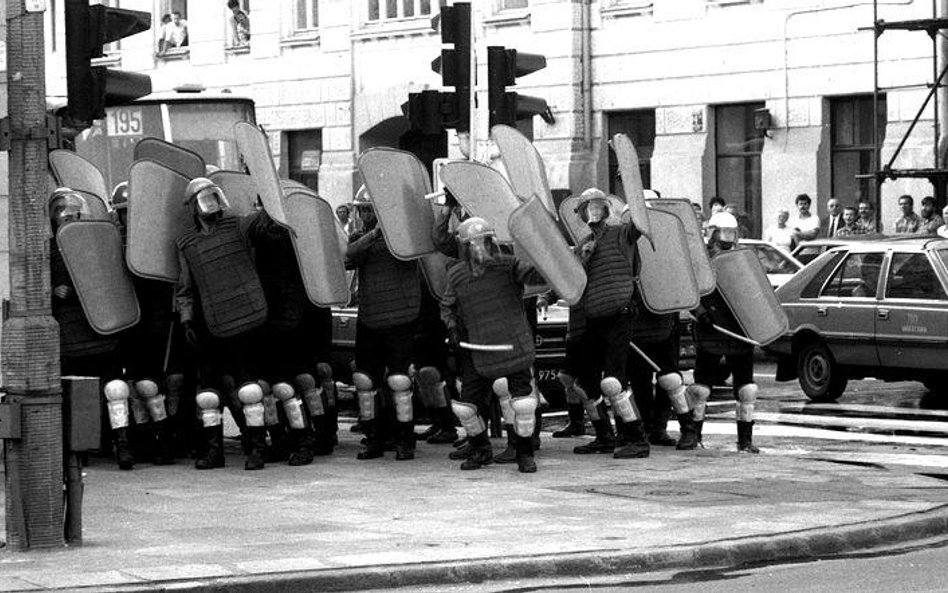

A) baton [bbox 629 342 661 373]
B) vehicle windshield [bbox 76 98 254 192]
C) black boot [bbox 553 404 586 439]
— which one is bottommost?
black boot [bbox 553 404 586 439]

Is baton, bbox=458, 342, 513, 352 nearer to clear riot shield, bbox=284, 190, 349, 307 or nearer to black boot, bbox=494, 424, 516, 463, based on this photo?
black boot, bbox=494, 424, 516, 463

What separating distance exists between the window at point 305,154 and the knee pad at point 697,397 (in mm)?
25299

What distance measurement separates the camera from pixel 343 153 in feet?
130

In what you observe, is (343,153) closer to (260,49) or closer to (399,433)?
(260,49)

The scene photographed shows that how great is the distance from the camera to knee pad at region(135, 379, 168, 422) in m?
14.6

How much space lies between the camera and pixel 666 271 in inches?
597

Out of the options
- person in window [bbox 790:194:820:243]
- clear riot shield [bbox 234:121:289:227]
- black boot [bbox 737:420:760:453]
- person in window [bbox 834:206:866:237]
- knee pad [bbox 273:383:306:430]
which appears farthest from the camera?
person in window [bbox 790:194:820:243]

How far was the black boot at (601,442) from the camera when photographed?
49.8ft

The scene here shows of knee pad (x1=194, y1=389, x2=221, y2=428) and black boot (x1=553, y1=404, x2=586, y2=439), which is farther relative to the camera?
black boot (x1=553, y1=404, x2=586, y2=439)

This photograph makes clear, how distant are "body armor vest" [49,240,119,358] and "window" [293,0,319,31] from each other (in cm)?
2638

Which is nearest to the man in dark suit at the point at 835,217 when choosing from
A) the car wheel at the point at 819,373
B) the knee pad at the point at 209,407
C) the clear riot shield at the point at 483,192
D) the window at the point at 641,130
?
the window at the point at 641,130

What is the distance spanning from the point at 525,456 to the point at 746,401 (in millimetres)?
1853

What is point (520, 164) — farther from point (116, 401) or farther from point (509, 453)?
point (116, 401)

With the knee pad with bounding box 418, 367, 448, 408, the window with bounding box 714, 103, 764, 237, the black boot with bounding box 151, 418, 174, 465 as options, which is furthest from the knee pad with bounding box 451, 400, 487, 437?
the window with bounding box 714, 103, 764, 237
